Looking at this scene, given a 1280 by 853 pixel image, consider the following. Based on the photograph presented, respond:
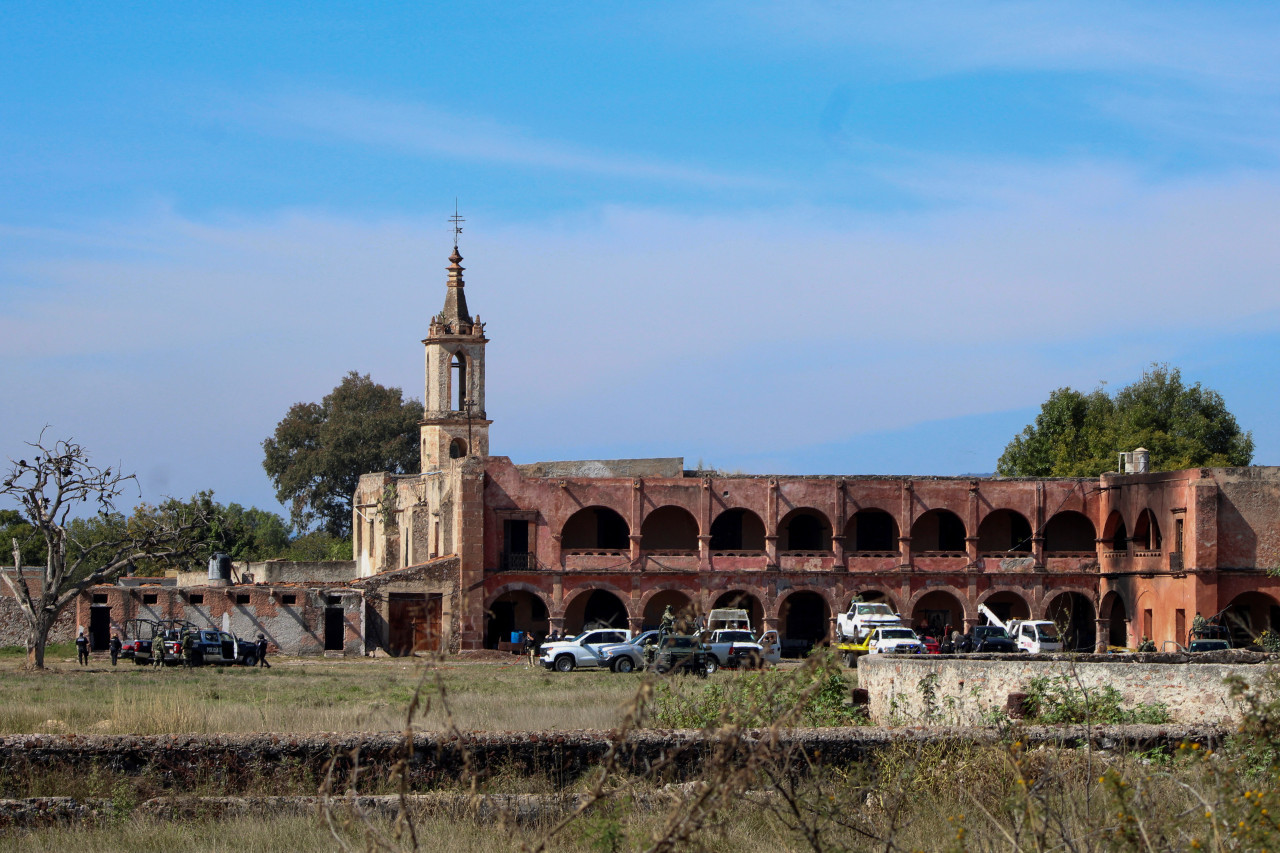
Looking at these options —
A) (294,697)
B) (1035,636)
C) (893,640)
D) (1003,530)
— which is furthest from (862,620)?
(294,697)

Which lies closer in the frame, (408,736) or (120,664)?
(408,736)

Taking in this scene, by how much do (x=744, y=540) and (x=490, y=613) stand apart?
894 centimetres

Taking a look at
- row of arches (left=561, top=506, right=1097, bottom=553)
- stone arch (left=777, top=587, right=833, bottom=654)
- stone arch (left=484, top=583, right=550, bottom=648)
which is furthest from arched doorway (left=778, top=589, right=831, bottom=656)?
stone arch (left=484, top=583, right=550, bottom=648)

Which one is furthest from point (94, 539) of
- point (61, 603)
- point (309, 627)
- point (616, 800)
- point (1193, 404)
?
point (616, 800)

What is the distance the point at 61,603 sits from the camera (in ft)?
111

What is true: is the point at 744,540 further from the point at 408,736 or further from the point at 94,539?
the point at 94,539

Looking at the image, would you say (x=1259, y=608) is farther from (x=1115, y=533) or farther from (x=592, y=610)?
(x=592, y=610)

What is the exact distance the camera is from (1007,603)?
154 ft

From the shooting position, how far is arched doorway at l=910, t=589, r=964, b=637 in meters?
46.0

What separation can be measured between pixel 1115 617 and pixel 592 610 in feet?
55.0

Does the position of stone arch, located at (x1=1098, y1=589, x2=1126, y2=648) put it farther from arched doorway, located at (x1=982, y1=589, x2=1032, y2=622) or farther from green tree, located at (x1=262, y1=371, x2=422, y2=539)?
green tree, located at (x1=262, y1=371, x2=422, y2=539)

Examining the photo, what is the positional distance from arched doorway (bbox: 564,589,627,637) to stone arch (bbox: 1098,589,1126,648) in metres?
14.8

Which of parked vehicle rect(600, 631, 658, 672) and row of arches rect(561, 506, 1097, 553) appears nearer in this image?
parked vehicle rect(600, 631, 658, 672)

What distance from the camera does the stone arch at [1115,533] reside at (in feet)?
149
